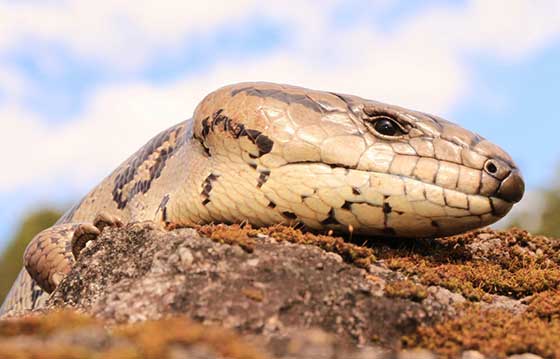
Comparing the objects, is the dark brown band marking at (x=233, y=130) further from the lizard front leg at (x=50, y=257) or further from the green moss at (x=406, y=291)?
the green moss at (x=406, y=291)

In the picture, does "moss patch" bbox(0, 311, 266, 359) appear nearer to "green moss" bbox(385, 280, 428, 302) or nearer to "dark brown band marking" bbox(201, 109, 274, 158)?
"green moss" bbox(385, 280, 428, 302)

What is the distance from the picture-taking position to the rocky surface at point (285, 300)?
13.5 ft

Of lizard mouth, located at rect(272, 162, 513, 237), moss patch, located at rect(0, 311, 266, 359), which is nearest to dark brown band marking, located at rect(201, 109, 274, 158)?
lizard mouth, located at rect(272, 162, 513, 237)

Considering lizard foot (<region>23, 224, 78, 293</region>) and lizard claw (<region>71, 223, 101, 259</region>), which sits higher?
lizard claw (<region>71, 223, 101, 259</region>)

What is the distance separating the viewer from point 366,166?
6.48m

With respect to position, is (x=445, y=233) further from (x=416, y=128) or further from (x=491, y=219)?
(x=416, y=128)

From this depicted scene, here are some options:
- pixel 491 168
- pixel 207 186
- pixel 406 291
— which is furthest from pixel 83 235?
pixel 491 168

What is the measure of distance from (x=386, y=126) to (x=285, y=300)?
2252 millimetres

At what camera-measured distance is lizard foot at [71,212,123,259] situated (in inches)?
252

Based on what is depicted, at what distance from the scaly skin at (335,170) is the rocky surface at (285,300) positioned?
0.37m

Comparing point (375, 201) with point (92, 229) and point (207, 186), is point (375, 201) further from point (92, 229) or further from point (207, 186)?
point (92, 229)

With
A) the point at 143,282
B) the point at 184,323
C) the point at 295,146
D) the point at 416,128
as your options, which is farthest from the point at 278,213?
the point at 184,323

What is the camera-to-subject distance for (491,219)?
6.57m

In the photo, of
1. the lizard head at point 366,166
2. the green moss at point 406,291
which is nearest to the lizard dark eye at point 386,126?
the lizard head at point 366,166
